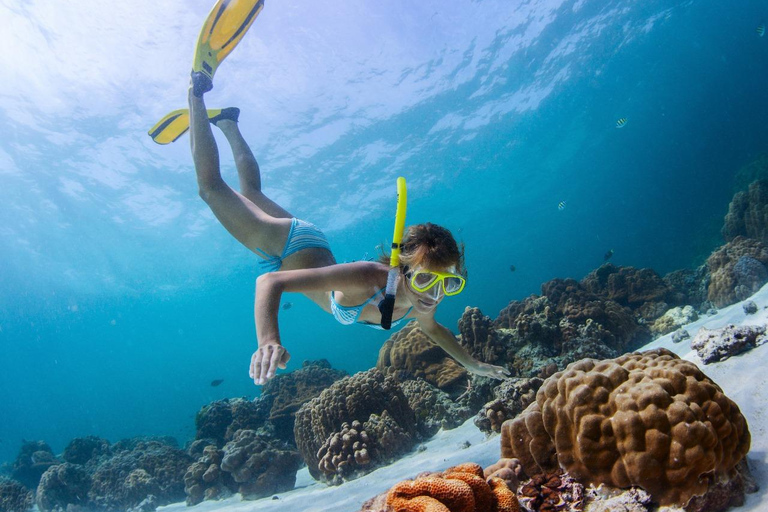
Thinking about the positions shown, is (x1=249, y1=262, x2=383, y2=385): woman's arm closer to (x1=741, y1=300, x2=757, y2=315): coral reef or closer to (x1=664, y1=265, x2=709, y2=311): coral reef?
(x1=741, y1=300, x2=757, y2=315): coral reef

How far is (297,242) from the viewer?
4551 mm

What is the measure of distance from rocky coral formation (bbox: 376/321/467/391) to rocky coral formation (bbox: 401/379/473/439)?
0.32m

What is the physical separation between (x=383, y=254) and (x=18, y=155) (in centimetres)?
3121

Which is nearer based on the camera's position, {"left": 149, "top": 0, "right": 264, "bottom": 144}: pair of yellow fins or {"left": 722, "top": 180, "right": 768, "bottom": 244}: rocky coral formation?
{"left": 149, "top": 0, "right": 264, "bottom": 144}: pair of yellow fins

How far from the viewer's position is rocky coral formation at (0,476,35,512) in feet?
36.7

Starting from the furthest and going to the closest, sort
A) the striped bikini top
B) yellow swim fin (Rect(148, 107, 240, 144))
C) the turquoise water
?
the turquoise water
yellow swim fin (Rect(148, 107, 240, 144))
the striped bikini top

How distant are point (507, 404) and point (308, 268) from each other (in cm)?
352

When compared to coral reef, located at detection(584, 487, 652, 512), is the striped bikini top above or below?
above

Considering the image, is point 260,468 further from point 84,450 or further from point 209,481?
point 84,450

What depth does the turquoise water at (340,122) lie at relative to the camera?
1981cm

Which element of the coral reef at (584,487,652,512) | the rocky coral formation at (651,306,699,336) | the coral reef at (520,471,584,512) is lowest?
the coral reef at (584,487,652,512)

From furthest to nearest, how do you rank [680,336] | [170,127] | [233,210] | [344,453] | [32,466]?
[32,466]
[170,127]
[680,336]
[344,453]
[233,210]

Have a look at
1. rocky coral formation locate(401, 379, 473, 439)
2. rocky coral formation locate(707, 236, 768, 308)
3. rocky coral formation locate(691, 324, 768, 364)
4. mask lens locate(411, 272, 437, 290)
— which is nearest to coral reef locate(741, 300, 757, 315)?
rocky coral formation locate(691, 324, 768, 364)

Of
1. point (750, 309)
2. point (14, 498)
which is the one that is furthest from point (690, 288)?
point (14, 498)
